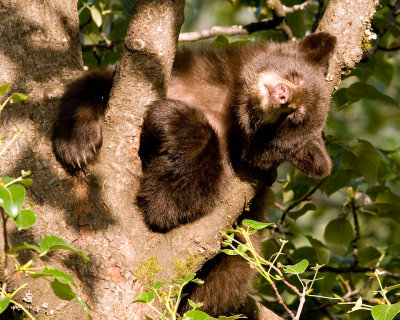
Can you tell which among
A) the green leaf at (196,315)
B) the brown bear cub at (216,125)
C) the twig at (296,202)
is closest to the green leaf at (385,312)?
the green leaf at (196,315)

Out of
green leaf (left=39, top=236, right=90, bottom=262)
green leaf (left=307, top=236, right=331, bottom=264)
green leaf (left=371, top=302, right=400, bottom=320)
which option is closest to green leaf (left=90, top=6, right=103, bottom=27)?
green leaf (left=307, top=236, right=331, bottom=264)

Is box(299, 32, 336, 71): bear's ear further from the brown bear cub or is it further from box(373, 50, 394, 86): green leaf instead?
box(373, 50, 394, 86): green leaf

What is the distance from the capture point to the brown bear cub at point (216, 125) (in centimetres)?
362

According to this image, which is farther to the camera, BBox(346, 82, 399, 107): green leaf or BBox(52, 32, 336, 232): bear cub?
BBox(346, 82, 399, 107): green leaf

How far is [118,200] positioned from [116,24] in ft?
10.3

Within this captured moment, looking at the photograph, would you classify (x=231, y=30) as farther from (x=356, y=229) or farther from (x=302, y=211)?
(x=356, y=229)

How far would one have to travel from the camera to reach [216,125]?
183 inches

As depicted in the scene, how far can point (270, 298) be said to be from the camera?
5793 mm

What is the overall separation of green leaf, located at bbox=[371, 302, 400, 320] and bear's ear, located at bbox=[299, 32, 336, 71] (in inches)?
85.4

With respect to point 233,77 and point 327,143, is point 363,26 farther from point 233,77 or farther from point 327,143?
point 327,143

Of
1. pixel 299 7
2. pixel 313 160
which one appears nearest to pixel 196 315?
pixel 313 160

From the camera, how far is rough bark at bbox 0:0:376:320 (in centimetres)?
301

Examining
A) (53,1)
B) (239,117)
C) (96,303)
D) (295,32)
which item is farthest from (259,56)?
(96,303)

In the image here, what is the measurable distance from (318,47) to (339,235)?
6.66ft
